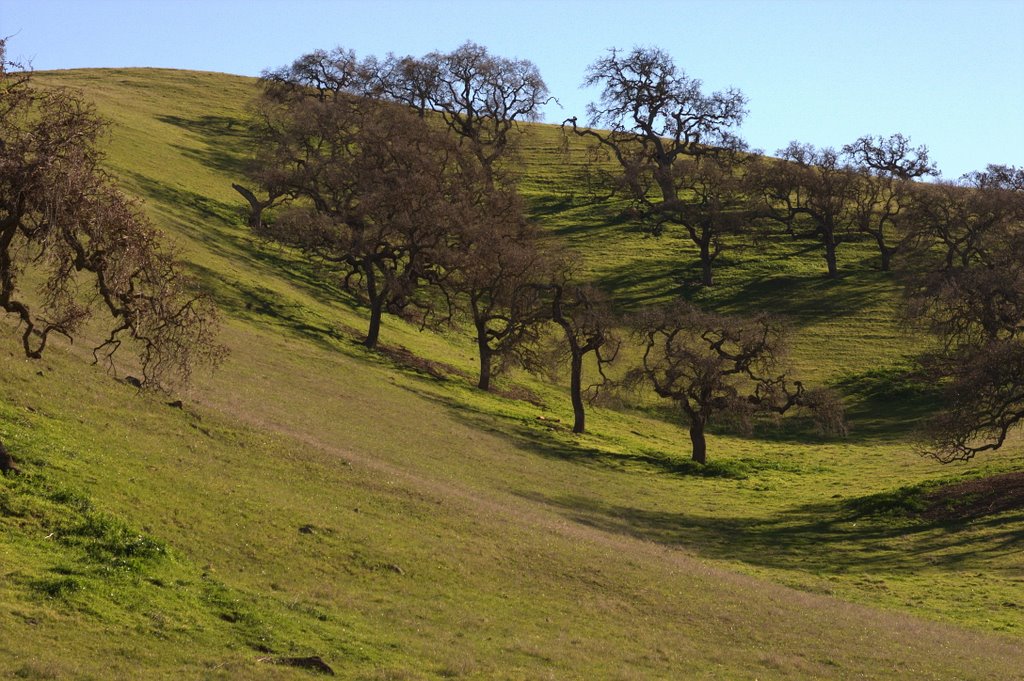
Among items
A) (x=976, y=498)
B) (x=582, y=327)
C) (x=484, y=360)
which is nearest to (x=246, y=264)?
(x=484, y=360)

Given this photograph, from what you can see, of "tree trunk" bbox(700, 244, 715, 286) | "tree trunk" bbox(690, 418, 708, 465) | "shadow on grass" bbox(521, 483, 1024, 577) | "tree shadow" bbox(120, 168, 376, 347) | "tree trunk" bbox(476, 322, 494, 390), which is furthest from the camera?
"tree trunk" bbox(700, 244, 715, 286)

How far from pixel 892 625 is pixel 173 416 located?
21.6m

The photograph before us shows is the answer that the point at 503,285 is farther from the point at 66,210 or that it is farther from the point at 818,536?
the point at 66,210

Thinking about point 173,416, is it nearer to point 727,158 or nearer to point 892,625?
point 892,625

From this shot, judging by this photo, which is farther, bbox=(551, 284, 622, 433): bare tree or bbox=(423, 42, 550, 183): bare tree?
bbox=(423, 42, 550, 183): bare tree

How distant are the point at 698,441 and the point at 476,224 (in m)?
24.0

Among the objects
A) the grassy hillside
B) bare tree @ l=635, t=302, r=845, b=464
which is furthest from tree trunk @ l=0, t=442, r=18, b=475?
bare tree @ l=635, t=302, r=845, b=464

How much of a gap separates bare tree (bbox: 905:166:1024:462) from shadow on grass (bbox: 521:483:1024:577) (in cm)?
390

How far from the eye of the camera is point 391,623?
71.3 ft

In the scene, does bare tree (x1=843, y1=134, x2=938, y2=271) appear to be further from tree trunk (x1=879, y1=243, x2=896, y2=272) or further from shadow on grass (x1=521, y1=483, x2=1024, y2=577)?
shadow on grass (x1=521, y1=483, x2=1024, y2=577)

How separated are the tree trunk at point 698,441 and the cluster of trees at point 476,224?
99mm

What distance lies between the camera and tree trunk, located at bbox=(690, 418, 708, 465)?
54625 mm

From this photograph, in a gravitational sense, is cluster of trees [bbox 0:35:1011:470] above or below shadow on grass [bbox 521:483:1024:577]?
above

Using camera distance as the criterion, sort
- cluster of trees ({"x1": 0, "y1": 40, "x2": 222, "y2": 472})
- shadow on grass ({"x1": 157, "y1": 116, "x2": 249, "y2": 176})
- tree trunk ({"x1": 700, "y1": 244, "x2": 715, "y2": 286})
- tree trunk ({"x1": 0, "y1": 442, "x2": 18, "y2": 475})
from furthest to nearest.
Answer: shadow on grass ({"x1": 157, "y1": 116, "x2": 249, "y2": 176}) < tree trunk ({"x1": 700, "y1": 244, "x2": 715, "y2": 286}) < tree trunk ({"x1": 0, "y1": 442, "x2": 18, "y2": 475}) < cluster of trees ({"x1": 0, "y1": 40, "x2": 222, "y2": 472})
